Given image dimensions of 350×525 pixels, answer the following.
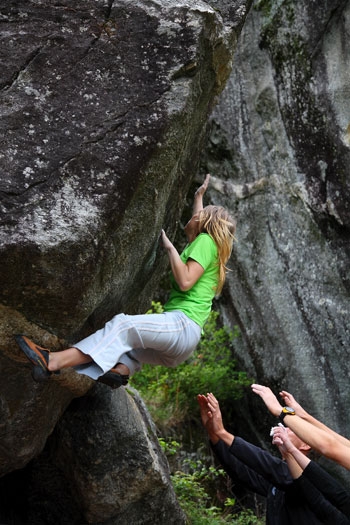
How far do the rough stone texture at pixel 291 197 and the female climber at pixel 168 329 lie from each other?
11.6 feet

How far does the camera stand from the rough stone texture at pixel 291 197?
9.03m

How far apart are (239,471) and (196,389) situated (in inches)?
145

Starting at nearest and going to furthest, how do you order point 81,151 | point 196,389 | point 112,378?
point 81,151 < point 112,378 < point 196,389

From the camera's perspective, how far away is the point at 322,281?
916 centimetres

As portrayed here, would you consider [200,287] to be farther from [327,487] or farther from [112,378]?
[327,487]

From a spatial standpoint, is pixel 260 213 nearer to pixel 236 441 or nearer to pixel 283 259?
pixel 283 259

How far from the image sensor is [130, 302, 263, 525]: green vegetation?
9.05 meters

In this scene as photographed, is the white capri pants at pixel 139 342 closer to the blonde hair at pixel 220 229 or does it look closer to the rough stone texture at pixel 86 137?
the rough stone texture at pixel 86 137

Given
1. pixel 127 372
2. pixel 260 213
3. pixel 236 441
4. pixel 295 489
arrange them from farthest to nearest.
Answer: pixel 260 213 < pixel 236 441 < pixel 295 489 < pixel 127 372

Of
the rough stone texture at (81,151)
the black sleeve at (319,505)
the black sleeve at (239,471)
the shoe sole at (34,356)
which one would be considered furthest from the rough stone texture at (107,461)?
the shoe sole at (34,356)

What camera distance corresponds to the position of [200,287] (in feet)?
17.7

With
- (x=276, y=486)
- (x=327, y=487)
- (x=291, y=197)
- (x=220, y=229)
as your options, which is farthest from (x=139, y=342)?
(x=291, y=197)

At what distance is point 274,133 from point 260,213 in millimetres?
1004

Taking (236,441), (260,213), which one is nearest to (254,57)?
(260,213)
